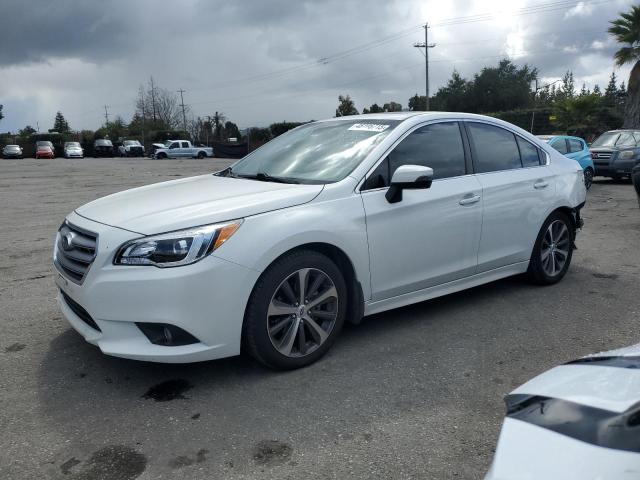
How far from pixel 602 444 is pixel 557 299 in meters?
3.82

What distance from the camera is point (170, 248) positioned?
3.09 m

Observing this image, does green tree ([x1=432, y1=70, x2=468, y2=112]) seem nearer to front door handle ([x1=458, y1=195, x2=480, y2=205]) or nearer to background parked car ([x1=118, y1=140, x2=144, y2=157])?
background parked car ([x1=118, y1=140, x2=144, y2=157])

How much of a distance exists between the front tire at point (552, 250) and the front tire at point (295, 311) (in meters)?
2.28

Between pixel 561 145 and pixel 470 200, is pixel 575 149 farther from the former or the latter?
pixel 470 200

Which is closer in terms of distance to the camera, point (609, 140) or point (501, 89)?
point (609, 140)

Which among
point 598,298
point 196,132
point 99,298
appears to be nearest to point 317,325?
point 99,298

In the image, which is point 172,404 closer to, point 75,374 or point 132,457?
point 132,457

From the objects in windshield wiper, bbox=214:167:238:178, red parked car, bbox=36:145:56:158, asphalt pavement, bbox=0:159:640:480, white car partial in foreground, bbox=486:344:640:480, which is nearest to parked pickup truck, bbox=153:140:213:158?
red parked car, bbox=36:145:56:158

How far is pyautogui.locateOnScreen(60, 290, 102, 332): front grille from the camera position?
3285 mm

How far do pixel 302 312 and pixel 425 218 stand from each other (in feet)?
3.89

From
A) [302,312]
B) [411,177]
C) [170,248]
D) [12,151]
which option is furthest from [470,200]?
[12,151]

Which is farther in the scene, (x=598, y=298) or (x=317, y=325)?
(x=598, y=298)

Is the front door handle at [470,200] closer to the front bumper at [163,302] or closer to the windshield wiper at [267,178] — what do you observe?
the windshield wiper at [267,178]

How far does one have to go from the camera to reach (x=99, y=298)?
10.3 ft
